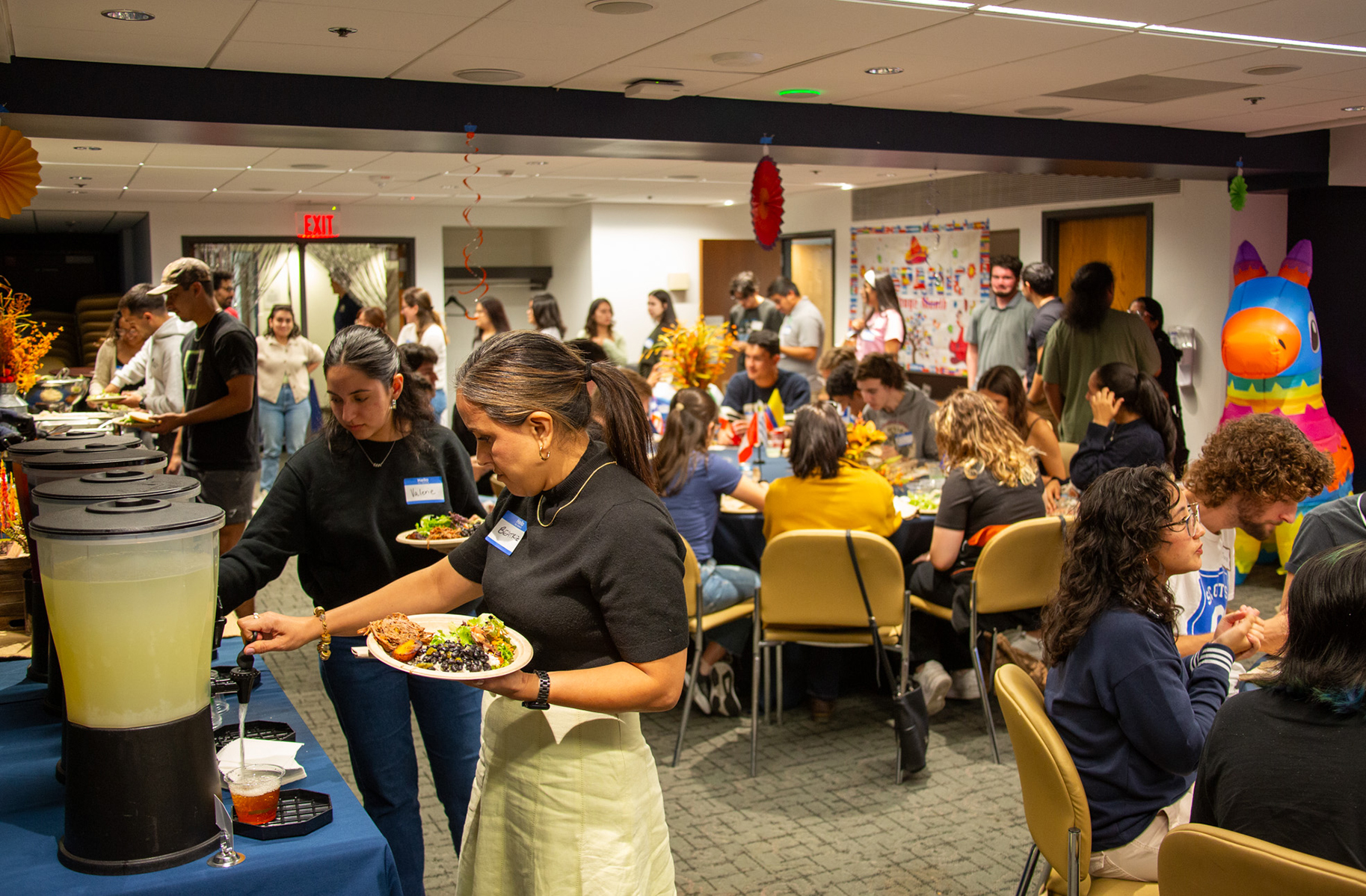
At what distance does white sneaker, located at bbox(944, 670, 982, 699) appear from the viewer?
4418 mm

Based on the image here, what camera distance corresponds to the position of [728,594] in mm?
4027

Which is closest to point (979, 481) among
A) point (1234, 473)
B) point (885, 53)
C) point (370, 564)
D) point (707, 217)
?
point (1234, 473)

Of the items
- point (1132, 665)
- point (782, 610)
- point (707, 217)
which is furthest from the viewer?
point (707, 217)

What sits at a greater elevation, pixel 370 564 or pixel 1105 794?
pixel 370 564

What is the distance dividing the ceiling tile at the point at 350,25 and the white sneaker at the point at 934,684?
2.86 metres

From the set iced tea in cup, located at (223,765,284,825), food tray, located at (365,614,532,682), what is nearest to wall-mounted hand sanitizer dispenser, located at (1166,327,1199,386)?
food tray, located at (365,614,532,682)

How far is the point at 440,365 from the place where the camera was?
10.5m

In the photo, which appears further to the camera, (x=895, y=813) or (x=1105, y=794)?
(x=895, y=813)

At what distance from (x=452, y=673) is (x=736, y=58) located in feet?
10.9

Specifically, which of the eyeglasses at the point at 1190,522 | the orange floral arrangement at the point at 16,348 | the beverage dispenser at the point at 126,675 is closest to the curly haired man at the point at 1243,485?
the eyeglasses at the point at 1190,522

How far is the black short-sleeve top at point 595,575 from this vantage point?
5.11ft

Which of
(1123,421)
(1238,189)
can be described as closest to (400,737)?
(1123,421)

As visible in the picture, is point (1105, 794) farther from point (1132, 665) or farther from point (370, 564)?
point (370, 564)

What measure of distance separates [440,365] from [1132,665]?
30.0ft
